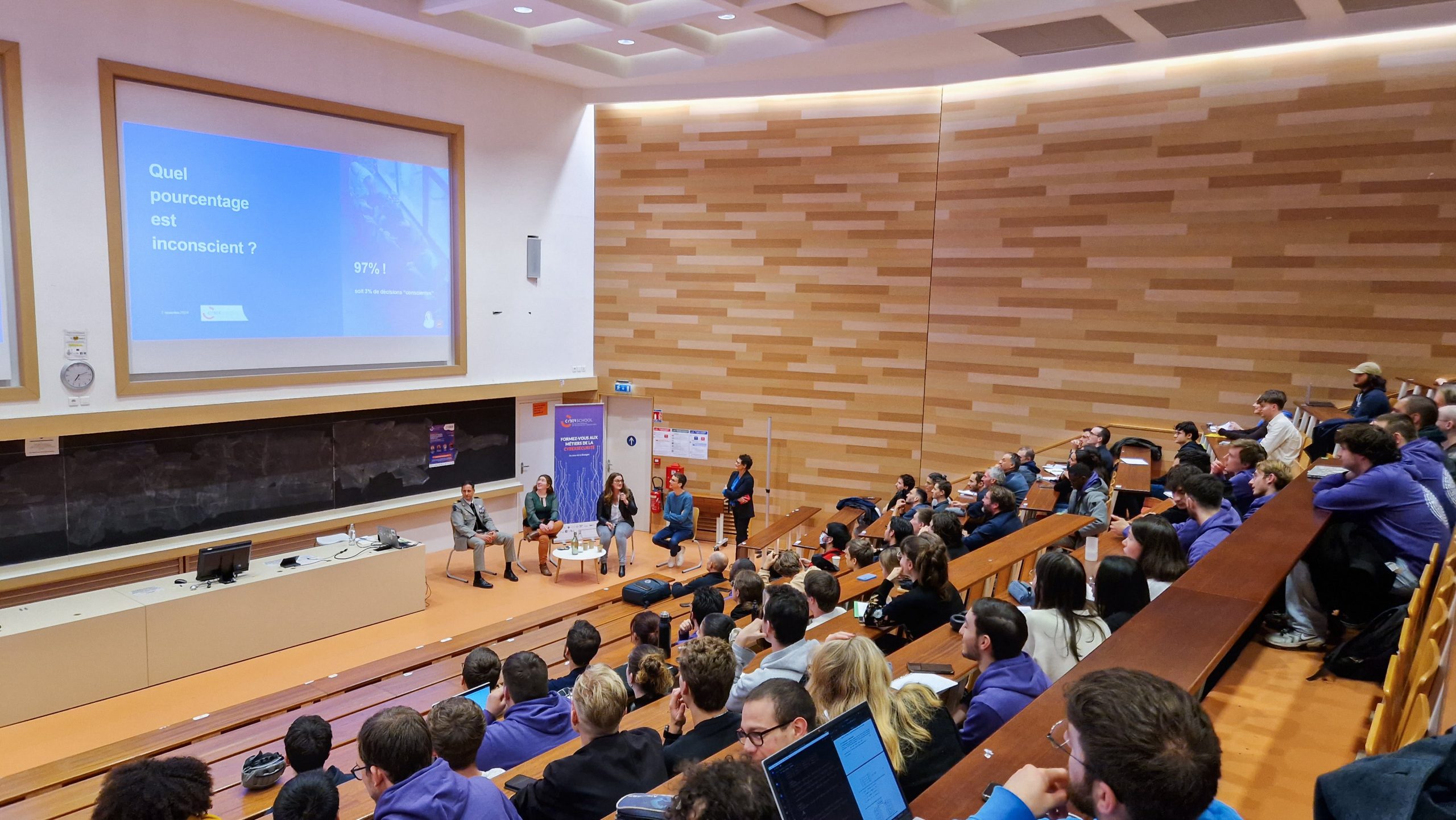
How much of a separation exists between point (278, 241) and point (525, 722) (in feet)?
22.0

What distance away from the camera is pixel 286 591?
758 cm

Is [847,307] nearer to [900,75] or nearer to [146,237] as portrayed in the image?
[900,75]

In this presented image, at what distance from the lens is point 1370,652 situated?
3316 millimetres

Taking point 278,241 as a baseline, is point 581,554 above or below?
below

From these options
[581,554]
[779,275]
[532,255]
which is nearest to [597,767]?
[581,554]

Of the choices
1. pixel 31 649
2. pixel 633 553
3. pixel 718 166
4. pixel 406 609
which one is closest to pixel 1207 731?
pixel 31 649

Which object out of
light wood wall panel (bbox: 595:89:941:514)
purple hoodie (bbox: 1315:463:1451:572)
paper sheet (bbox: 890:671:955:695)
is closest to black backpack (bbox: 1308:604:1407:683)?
purple hoodie (bbox: 1315:463:1451:572)

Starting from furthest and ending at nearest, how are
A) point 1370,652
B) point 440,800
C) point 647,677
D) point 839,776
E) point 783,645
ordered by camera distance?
1. point 647,677
2. point 783,645
3. point 1370,652
4. point 440,800
5. point 839,776

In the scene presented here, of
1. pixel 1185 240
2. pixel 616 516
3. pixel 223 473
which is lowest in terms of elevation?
pixel 616 516

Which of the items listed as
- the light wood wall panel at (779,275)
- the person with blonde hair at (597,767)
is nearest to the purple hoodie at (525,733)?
the person with blonde hair at (597,767)

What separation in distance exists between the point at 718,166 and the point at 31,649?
340 inches

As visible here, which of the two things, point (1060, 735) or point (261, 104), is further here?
point (261, 104)

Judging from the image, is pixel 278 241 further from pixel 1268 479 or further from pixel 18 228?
pixel 1268 479

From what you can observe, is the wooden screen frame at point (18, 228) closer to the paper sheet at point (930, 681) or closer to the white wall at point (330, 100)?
the white wall at point (330, 100)
